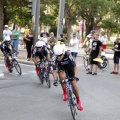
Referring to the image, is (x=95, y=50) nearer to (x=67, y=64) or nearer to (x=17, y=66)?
(x=17, y=66)

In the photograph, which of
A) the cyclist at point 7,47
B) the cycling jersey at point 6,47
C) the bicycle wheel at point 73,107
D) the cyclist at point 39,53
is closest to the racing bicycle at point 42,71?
the cyclist at point 39,53

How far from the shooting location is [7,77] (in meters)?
13.7

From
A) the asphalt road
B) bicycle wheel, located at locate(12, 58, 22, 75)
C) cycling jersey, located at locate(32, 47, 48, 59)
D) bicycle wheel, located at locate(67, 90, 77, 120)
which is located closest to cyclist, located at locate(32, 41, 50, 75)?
cycling jersey, located at locate(32, 47, 48, 59)

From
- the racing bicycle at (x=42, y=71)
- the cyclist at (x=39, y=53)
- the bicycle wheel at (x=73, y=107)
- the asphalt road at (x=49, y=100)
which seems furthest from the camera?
the cyclist at (x=39, y=53)

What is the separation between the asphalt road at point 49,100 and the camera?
8.13 metres

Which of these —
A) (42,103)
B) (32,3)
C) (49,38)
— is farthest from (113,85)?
(32,3)

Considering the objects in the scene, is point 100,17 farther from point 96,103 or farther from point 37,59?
point 96,103

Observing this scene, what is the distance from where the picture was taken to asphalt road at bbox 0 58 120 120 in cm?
813

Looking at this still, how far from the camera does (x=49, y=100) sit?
32.2ft

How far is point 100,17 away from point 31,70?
87.7 ft

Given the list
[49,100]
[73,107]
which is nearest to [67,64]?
[73,107]

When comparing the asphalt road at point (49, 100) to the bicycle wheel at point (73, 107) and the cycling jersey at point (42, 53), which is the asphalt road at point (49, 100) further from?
the cycling jersey at point (42, 53)

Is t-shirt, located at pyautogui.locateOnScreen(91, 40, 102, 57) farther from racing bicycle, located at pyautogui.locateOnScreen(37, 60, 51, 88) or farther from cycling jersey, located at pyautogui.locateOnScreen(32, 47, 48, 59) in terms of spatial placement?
racing bicycle, located at pyautogui.locateOnScreen(37, 60, 51, 88)

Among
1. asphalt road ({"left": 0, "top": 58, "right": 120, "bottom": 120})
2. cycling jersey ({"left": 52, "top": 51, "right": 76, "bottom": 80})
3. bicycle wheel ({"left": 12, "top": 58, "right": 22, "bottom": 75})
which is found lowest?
asphalt road ({"left": 0, "top": 58, "right": 120, "bottom": 120})
